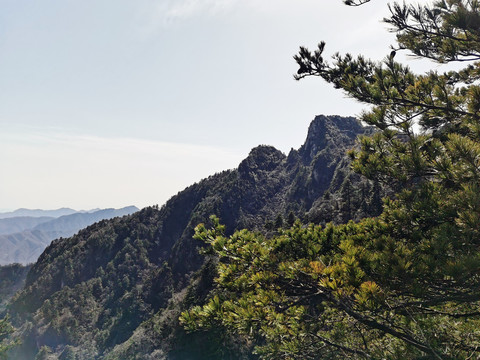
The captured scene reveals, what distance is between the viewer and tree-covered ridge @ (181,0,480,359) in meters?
4.48

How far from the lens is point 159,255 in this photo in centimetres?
15375

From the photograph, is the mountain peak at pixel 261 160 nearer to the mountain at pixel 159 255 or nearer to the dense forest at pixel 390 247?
the mountain at pixel 159 255

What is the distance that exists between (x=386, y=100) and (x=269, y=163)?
173 m

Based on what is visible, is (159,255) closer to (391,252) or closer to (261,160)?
(261,160)

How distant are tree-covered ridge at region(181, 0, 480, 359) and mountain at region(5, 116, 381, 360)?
45.1m

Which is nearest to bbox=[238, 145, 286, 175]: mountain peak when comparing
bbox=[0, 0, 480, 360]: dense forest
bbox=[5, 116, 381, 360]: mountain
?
bbox=[5, 116, 381, 360]: mountain

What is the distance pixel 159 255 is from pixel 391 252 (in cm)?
16109

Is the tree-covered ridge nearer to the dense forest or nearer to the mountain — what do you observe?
the dense forest

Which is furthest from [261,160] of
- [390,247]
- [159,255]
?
[390,247]

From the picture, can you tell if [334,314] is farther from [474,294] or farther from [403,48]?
[403,48]

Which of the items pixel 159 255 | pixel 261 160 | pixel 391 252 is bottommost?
pixel 159 255

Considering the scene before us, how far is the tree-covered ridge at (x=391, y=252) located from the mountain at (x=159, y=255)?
45072 millimetres

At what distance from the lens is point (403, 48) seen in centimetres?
790

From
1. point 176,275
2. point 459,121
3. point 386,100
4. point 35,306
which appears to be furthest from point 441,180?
point 35,306
